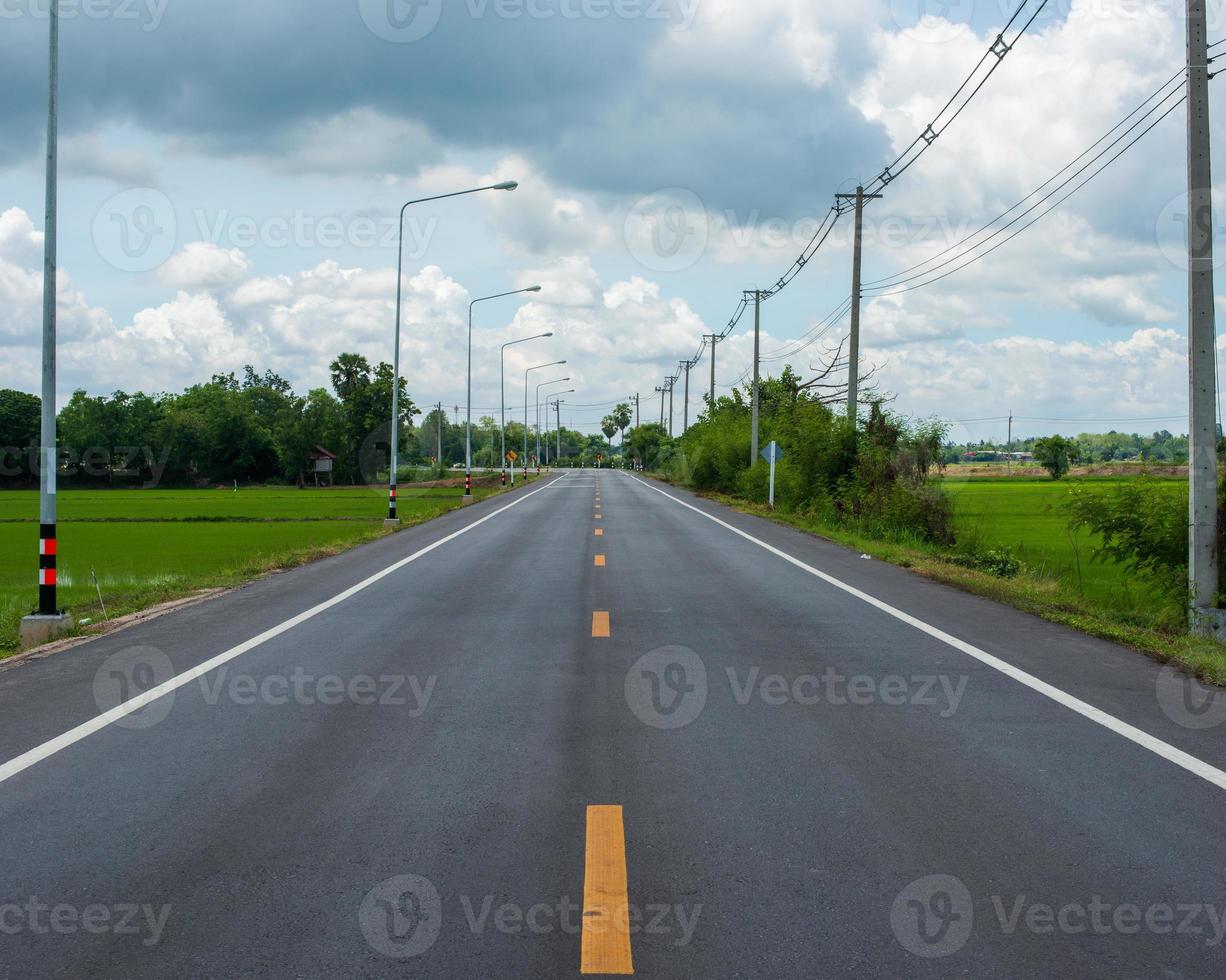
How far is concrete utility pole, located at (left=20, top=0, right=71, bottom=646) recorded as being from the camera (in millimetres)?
11703

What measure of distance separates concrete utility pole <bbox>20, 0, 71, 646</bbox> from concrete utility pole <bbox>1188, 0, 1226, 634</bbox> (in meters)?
12.5

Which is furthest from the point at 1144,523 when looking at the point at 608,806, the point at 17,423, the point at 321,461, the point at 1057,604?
the point at 17,423

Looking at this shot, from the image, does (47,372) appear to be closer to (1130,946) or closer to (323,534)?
(1130,946)

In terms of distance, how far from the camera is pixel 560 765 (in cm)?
642

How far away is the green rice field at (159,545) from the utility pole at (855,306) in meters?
14.0

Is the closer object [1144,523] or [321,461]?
[1144,523]

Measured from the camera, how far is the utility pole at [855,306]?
3225cm

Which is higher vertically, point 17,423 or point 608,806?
point 17,423

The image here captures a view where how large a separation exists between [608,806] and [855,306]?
29.1 meters

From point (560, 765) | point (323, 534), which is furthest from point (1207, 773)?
point (323, 534)

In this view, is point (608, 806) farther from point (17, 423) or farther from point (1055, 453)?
point (17, 423)

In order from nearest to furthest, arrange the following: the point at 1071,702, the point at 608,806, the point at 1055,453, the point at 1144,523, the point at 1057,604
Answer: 1. the point at 608,806
2. the point at 1071,702
3. the point at 1057,604
4. the point at 1144,523
5. the point at 1055,453

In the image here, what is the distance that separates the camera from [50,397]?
38.6 feet

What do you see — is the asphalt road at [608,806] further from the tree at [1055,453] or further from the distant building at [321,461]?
the distant building at [321,461]
